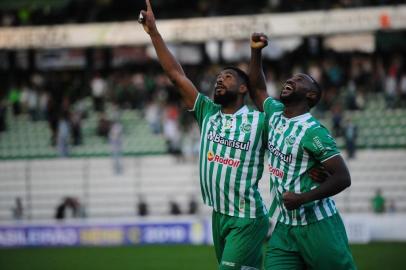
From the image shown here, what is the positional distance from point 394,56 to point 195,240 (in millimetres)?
11281

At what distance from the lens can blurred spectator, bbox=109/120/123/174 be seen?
27.5m

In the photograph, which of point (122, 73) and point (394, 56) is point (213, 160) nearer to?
point (394, 56)

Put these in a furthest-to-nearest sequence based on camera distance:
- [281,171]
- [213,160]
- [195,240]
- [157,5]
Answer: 1. [157,5]
2. [195,240]
3. [213,160]
4. [281,171]

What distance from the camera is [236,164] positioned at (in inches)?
329

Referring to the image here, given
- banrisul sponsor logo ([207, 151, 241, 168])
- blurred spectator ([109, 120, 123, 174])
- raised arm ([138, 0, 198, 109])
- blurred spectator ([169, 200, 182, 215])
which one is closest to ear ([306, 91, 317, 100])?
banrisul sponsor logo ([207, 151, 241, 168])

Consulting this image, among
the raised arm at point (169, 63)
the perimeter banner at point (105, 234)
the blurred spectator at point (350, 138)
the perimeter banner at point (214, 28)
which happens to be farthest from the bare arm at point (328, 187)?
the perimeter banner at point (214, 28)

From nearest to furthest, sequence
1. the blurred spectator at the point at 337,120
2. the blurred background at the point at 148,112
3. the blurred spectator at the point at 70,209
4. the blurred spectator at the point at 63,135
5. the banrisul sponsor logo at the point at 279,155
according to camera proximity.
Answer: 1. the banrisul sponsor logo at the point at 279,155
2. the blurred background at the point at 148,112
3. the blurred spectator at the point at 70,209
4. the blurred spectator at the point at 337,120
5. the blurred spectator at the point at 63,135

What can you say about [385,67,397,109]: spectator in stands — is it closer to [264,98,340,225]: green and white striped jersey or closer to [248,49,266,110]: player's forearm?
[248,49,266,110]: player's forearm

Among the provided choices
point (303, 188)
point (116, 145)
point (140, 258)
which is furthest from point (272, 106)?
point (116, 145)

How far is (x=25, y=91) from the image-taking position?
31984 mm

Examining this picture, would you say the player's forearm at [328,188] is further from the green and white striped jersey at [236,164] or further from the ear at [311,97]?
the green and white striped jersey at [236,164]

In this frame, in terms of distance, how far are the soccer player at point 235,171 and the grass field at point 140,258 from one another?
7.74 m

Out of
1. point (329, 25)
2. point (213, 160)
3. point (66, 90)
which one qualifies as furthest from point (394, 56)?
point (213, 160)

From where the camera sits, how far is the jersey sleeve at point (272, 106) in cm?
A: 835
